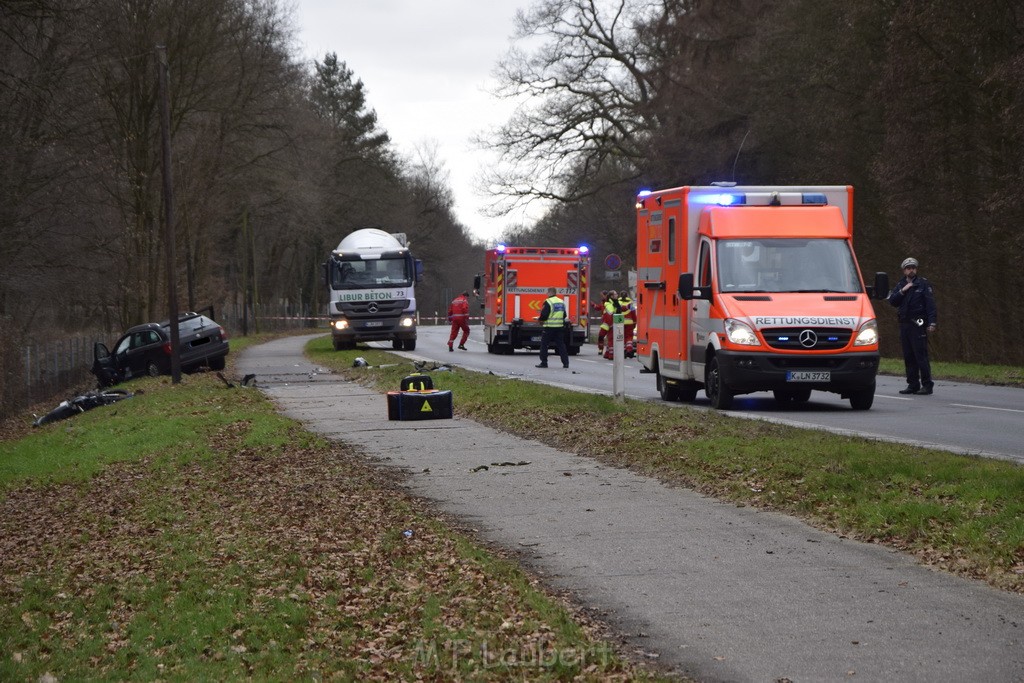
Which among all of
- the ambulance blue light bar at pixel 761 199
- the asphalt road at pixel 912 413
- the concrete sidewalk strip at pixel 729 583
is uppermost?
the ambulance blue light bar at pixel 761 199

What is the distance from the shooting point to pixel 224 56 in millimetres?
46406

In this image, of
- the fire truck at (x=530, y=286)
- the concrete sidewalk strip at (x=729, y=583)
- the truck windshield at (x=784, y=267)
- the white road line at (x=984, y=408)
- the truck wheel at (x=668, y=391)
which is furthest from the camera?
the fire truck at (x=530, y=286)

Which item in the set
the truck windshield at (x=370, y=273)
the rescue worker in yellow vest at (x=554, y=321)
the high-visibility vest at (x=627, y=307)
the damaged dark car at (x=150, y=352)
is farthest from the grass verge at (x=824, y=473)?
the truck windshield at (x=370, y=273)

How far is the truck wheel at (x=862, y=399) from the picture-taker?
18797 mm

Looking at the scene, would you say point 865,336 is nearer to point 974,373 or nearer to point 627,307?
point 974,373

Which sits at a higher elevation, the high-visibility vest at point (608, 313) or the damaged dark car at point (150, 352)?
the high-visibility vest at point (608, 313)

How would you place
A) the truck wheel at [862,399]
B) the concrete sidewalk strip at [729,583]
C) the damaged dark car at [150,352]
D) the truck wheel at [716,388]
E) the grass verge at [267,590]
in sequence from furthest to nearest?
1. the damaged dark car at [150,352]
2. the truck wheel at [862,399]
3. the truck wheel at [716,388]
4. the grass verge at [267,590]
5. the concrete sidewalk strip at [729,583]

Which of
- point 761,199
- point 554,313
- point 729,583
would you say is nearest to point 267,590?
point 729,583

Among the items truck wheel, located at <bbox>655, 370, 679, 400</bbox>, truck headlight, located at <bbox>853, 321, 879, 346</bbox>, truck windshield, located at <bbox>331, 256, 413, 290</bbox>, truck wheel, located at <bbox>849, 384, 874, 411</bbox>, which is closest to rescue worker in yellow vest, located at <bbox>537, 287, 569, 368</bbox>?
truck wheel, located at <bbox>655, 370, 679, 400</bbox>

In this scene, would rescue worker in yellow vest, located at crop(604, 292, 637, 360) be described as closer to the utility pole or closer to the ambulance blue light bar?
the utility pole

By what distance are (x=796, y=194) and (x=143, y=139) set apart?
93.6 feet

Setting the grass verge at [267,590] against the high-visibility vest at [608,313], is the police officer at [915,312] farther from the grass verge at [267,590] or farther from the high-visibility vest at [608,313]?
→ the high-visibility vest at [608,313]

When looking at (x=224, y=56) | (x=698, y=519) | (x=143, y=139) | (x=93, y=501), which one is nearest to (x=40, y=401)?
(x=143, y=139)

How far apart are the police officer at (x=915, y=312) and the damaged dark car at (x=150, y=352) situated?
20691mm
